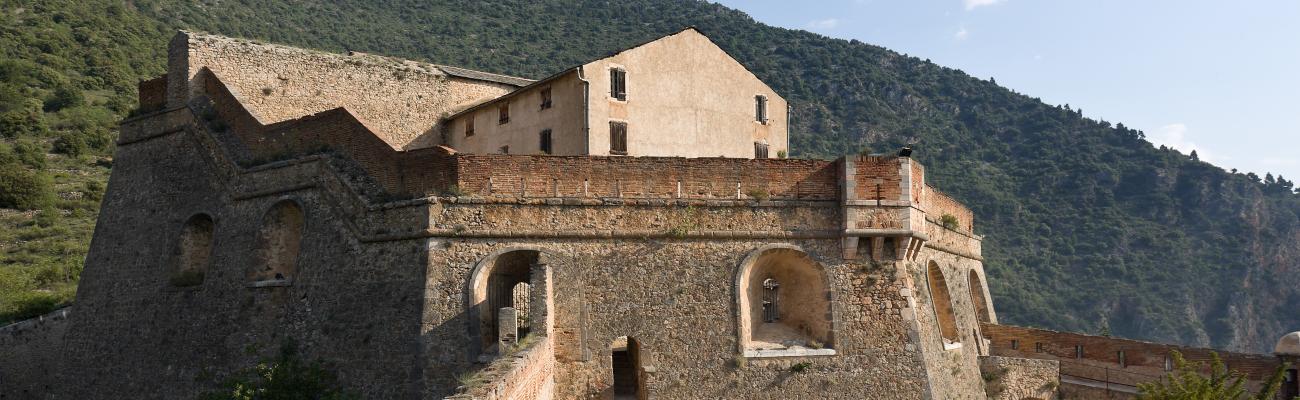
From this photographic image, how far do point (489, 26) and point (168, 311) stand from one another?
62.0 metres

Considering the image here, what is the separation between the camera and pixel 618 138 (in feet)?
96.8

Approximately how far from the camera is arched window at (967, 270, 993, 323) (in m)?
39.6

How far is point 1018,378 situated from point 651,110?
13.8 meters

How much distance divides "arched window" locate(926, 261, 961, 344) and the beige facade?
606 cm

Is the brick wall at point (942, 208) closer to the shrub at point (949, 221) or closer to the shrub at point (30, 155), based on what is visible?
the shrub at point (949, 221)

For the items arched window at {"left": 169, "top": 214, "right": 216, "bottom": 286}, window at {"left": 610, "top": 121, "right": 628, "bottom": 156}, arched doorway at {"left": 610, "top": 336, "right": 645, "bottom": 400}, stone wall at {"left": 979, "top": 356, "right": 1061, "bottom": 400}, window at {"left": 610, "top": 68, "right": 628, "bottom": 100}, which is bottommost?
stone wall at {"left": 979, "top": 356, "right": 1061, "bottom": 400}

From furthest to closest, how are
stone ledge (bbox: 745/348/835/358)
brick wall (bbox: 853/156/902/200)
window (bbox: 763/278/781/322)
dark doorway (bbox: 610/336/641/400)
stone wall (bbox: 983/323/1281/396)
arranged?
stone wall (bbox: 983/323/1281/396) < window (bbox: 763/278/781/322) < brick wall (bbox: 853/156/902/200) < dark doorway (bbox: 610/336/641/400) < stone ledge (bbox: 745/348/835/358)

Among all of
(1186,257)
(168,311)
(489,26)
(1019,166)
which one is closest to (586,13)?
(489,26)

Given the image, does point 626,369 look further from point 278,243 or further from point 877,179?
point 278,243

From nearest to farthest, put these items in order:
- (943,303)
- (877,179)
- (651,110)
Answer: (877,179)
(651,110)
(943,303)

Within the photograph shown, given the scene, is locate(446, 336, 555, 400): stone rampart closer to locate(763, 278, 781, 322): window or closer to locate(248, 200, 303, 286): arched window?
locate(763, 278, 781, 322): window

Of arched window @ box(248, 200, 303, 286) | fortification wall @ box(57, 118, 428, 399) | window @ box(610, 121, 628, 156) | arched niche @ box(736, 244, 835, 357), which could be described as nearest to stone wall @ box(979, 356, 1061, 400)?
arched niche @ box(736, 244, 835, 357)

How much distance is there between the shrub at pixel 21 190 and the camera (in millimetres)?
56281

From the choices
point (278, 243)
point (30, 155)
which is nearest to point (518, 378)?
point (278, 243)
